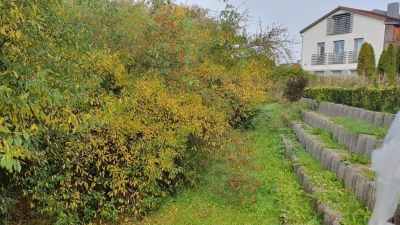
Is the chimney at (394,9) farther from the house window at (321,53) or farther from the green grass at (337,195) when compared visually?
the green grass at (337,195)

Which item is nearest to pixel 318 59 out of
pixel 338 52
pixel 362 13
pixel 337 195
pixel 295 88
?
pixel 338 52

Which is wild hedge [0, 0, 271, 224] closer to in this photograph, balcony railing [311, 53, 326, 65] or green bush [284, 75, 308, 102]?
green bush [284, 75, 308, 102]

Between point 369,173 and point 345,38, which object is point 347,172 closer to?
point 369,173

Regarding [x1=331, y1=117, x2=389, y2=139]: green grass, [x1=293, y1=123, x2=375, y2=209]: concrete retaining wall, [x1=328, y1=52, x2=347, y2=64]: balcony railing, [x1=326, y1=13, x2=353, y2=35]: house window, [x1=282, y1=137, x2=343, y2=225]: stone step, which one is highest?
[x1=326, y1=13, x2=353, y2=35]: house window

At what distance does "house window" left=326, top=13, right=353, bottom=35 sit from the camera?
70.9 feet

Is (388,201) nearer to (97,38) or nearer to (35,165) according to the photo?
(35,165)

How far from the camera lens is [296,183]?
439 centimetres

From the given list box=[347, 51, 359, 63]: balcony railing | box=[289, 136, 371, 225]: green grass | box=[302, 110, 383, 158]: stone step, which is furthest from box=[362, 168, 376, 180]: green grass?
box=[347, 51, 359, 63]: balcony railing

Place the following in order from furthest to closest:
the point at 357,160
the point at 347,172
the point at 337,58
A: the point at 337,58 < the point at 357,160 < the point at 347,172

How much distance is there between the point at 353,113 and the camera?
5.66m

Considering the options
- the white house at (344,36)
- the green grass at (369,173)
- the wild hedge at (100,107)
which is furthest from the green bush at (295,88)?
the green grass at (369,173)

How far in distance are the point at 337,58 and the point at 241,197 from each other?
2038cm

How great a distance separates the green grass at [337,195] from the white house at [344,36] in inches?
637

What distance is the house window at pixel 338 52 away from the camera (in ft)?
71.7
